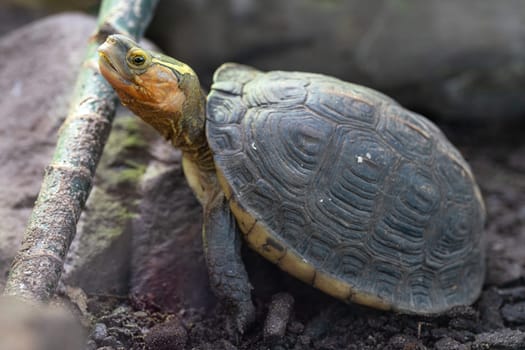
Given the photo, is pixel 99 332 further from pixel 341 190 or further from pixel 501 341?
pixel 501 341

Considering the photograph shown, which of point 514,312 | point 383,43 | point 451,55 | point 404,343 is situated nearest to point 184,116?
point 404,343

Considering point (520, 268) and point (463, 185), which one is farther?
point (520, 268)

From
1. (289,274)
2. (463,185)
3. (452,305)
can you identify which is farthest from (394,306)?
(463,185)

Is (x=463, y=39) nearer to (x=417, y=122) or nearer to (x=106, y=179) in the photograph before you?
(x=417, y=122)

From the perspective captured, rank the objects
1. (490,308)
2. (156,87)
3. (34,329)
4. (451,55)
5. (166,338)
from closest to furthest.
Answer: (34,329), (166,338), (156,87), (490,308), (451,55)

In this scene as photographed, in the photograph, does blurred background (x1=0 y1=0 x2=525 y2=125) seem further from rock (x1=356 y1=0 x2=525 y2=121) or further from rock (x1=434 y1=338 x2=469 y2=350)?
rock (x1=434 y1=338 x2=469 y2=350)

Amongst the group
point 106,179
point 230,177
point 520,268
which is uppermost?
point 230,177
